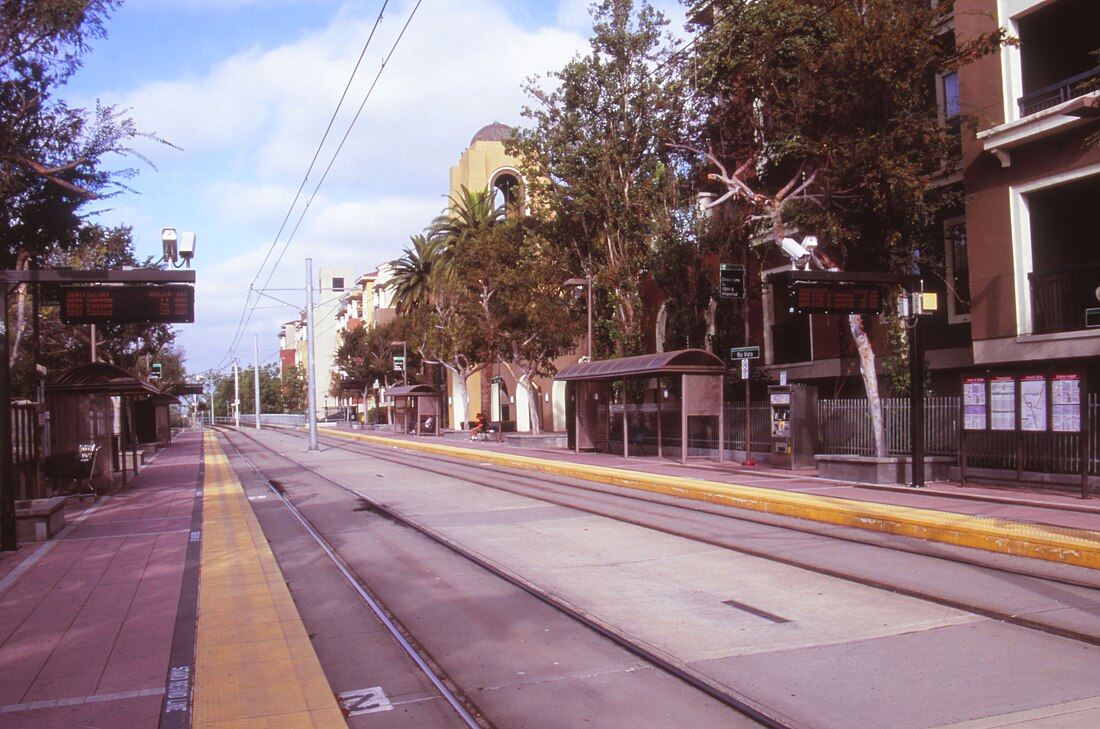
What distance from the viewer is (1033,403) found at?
16797 mm

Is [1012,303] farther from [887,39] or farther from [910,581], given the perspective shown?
[910,581]

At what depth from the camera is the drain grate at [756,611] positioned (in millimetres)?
8000

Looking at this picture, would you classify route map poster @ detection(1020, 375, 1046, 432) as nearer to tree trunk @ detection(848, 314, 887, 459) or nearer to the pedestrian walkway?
tree trunk @ detection(848, 314, 887, 459)

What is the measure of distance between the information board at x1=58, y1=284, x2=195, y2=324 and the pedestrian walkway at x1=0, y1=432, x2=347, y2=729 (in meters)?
3.46

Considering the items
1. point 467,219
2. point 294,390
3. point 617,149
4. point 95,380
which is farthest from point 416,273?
point 294,390

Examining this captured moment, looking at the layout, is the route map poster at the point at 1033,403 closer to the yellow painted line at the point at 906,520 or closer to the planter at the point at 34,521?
the yellow painted line at the point at 906,520

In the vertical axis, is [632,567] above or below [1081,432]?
below

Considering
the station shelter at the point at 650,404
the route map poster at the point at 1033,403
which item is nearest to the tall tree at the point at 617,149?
the station shelter at the point at 650,404

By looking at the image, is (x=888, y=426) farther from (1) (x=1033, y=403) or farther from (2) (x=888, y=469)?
(1) (x=1033, y=403)

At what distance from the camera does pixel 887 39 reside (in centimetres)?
1897

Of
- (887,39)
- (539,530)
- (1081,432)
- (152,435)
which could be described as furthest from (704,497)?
(152,435)

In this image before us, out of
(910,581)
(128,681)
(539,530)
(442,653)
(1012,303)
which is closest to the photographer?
(128,681)

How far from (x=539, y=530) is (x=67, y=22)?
1048 centimetres

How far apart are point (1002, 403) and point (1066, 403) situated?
4.17 ft
